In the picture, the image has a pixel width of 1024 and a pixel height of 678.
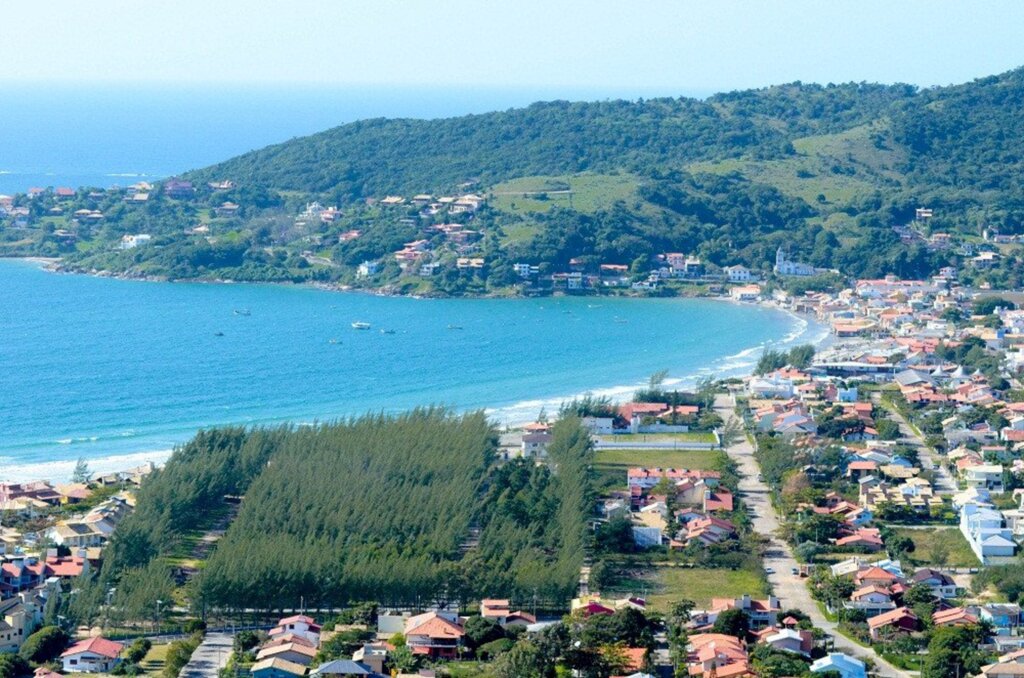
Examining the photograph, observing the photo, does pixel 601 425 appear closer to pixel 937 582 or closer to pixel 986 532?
pixel 986 532

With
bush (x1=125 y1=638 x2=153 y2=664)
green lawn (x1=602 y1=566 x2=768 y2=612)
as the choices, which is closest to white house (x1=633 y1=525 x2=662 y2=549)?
green lawn (x1=602 y1=566 x2=768 y2=612)

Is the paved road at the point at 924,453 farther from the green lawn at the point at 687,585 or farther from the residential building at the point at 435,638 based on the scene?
the residential building at the point at 435,638

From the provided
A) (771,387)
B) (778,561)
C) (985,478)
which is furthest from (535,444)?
(771,387)

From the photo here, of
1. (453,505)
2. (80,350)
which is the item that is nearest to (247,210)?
(80,350)

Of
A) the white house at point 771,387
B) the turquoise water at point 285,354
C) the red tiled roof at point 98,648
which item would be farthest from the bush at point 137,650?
the white house at point 771,387

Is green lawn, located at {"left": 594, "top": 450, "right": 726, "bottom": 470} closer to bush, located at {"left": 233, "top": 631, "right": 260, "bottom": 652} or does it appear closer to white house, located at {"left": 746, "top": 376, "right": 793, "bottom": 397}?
white house, located at {"left": 746, "top": 376, "right": 793, "bottom": 397}

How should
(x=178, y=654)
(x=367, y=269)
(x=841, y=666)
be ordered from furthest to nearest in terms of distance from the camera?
(x=367, y=269), (x=178, y=654), (x=841, y=666)

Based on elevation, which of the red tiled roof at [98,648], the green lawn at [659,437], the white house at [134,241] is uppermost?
the white house at [134,241]
